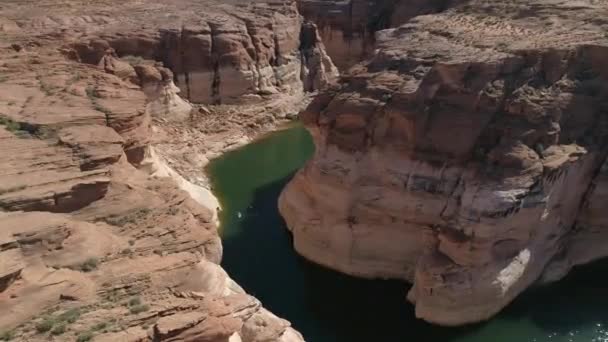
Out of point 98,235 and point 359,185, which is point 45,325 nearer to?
point 98,235

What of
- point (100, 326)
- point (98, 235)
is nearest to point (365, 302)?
point (98, 235)

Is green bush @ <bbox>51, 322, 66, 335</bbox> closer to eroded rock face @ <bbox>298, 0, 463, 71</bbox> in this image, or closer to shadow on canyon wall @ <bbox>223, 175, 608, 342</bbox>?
shadow on canyon wall @ <bbox>223, 175, 608, 342</bbox>

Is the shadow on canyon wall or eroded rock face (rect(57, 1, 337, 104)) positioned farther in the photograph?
eroded rock face (rect(57, 1, 337, 104))

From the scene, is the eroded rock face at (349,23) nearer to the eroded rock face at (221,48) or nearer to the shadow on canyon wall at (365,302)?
the eroded rock face at (221,48)

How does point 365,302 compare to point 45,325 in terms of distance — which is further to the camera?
point 365,302

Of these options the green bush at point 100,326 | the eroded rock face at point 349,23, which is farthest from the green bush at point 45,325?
the eroded rock face at point 349,23

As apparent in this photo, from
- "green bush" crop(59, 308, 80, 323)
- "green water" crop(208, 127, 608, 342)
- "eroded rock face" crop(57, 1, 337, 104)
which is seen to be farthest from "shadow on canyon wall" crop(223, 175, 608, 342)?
"eroded rock face" crop(57, 1, 337, 104)
